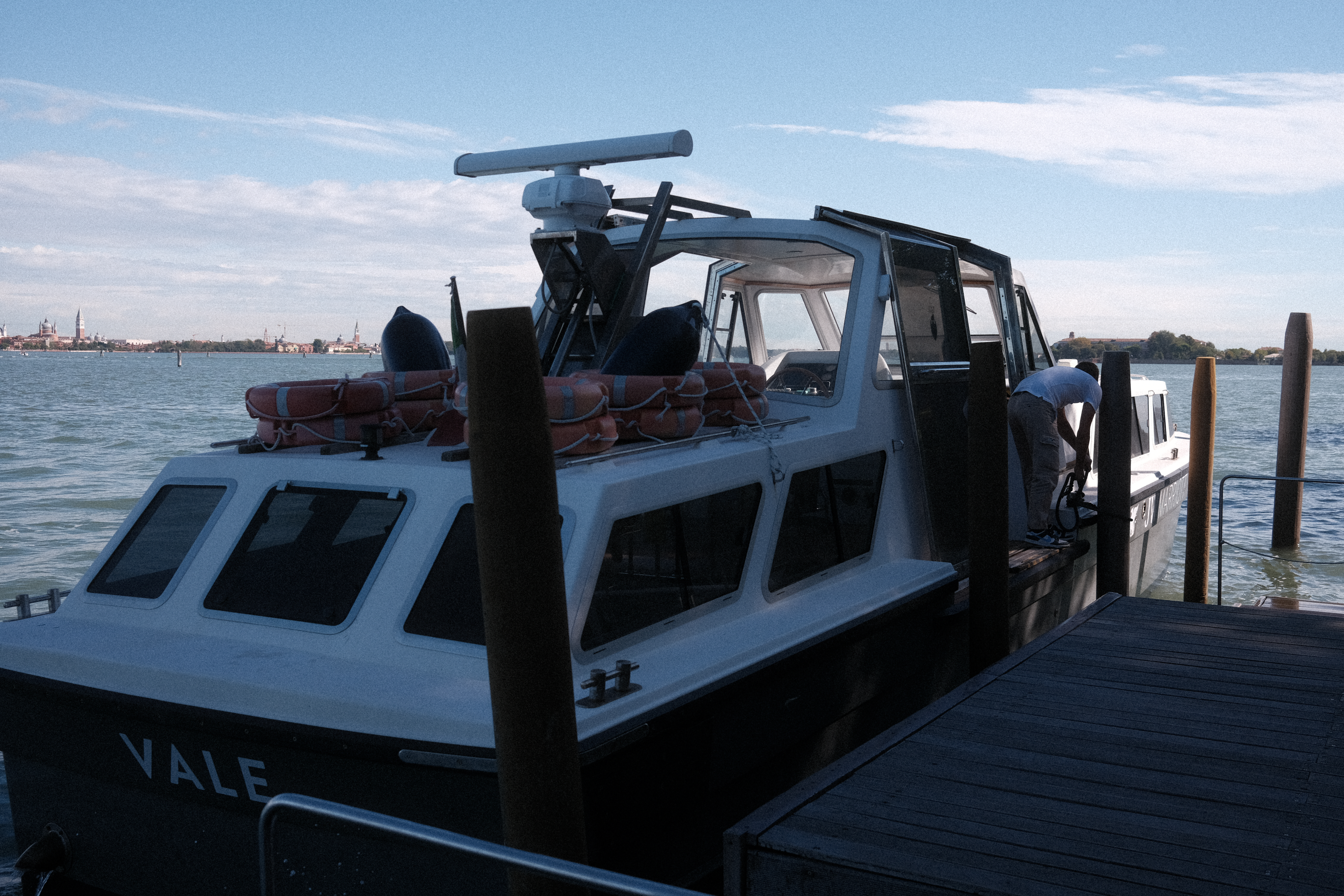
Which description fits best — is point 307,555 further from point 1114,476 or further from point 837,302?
point 1114,476

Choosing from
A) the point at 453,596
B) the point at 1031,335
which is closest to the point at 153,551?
the point at 453,596

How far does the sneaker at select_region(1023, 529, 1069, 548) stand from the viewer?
7785 mm

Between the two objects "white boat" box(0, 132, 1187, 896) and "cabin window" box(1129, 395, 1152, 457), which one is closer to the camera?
"white boat" box(0, 132, 1187, 896)

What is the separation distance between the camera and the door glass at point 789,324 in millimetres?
7988

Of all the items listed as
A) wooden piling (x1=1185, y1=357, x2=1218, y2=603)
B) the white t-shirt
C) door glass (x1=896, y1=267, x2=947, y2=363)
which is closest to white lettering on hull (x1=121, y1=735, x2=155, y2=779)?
door glass (x1=896, y1=267, x2=947, y2=363)

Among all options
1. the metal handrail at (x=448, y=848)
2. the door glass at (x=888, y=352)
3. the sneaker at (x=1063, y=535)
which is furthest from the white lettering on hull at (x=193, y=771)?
the sneaker at (x=1063, y=535)

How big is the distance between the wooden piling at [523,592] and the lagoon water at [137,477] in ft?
15.1

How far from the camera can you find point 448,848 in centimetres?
239

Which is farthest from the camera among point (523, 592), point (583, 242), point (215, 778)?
point (583, 242)

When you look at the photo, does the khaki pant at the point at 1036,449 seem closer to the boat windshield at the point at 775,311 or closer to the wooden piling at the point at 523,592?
the boat windshield at the point at 775,311

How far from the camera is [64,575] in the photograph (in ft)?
41.8

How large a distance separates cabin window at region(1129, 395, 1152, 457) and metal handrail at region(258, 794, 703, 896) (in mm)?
8827

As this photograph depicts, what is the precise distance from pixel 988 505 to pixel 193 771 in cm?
385

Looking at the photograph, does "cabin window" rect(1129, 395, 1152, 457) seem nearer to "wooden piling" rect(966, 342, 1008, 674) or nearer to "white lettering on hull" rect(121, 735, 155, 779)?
"wooden piling" rect(966, 342, 1008, 674)
